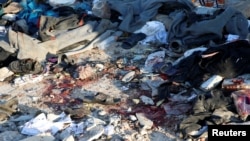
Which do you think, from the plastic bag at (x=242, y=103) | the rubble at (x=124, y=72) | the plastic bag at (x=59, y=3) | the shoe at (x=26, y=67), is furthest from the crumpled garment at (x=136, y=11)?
the plastic bag at (x=242, y=103)

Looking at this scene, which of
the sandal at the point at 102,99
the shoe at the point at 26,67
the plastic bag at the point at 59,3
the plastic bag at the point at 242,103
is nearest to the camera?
the plastic bag at the point at 242,103

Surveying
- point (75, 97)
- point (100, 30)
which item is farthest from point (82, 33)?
point (75, 97)

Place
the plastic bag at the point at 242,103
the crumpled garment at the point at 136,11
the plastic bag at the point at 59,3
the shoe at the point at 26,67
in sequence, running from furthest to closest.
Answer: the plastic bag at the point at 59,3
the crumpled garment at the point at 136,11
the shoe at the point at 26,67
the plastic bag at the point at 242,103

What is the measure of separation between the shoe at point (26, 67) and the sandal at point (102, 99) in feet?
3.53

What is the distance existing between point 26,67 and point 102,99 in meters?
1.40

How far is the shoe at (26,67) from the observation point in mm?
6137

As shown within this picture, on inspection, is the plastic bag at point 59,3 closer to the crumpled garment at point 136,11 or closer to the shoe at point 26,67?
the crumpled garment at point 136,11

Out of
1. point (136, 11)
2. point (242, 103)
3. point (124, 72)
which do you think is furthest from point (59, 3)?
point (242, 103)

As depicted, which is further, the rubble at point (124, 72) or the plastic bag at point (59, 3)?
the plastic bag at point (59, 3)

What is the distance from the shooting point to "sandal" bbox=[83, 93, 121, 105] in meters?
5.27

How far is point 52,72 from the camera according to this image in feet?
20.4

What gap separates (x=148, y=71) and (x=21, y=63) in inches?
66.2

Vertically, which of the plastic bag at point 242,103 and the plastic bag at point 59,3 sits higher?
the plastic bag at point 242,103

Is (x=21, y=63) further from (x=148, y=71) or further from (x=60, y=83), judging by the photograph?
(x=148, y=71)
